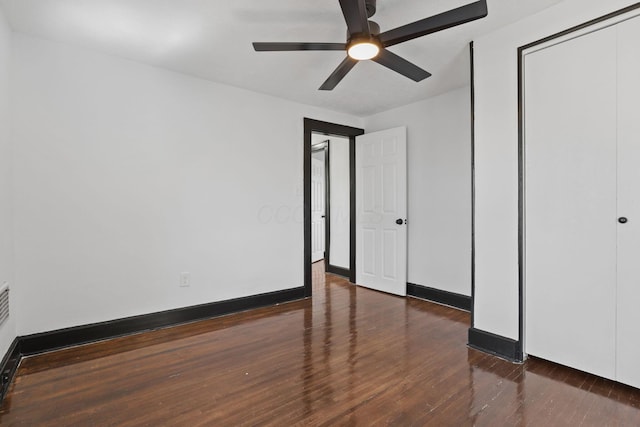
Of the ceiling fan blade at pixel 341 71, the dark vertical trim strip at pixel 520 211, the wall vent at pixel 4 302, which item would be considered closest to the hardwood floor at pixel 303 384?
the dark vertical trim strip at pixel 520 211

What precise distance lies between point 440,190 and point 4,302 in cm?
406

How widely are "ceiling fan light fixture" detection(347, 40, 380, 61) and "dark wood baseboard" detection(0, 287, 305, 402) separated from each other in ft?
8.90

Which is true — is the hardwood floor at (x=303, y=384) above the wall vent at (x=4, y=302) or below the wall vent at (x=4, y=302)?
below

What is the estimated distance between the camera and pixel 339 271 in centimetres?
541

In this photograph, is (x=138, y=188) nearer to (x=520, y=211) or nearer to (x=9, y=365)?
(x=9, y=365)

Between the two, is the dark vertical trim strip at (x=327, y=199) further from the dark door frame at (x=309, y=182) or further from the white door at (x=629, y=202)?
the white door at (x=629, y=202)

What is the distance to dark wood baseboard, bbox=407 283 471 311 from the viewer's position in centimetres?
364

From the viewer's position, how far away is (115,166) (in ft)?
9.48

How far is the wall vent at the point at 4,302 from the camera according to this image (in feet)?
6.97

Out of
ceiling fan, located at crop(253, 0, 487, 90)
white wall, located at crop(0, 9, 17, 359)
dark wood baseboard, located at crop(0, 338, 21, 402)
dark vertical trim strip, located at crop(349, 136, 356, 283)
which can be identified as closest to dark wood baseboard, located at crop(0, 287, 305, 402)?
dark wood baseboard, located at crop(0, 338, 21, 402)

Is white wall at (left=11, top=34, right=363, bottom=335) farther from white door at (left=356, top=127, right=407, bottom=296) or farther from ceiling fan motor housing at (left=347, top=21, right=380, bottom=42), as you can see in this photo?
Answer: ceiling fan motor housing at (left=347, top=21, right=380, bottom=42)

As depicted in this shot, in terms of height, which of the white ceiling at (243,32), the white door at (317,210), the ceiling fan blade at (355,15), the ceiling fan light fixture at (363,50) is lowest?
the white door at (317,210)

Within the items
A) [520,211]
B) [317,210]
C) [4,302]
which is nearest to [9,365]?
[4,302]

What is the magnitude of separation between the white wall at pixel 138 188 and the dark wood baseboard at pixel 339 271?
1.37m
